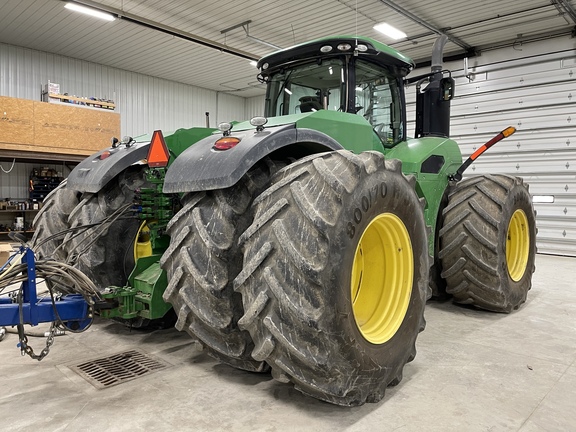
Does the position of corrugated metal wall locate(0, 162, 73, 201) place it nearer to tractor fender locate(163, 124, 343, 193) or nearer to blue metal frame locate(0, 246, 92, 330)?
blue metal frame locate(0, 246, 92, 330)

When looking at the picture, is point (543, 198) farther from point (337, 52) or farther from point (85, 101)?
point (85, 101)

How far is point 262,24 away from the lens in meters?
9.66

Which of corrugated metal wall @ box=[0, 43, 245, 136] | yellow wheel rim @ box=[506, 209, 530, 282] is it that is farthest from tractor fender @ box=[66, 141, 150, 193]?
corrugated metal wall @ box=[0, 43, 245, 136]

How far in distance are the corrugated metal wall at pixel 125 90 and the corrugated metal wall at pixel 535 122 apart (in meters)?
8.97

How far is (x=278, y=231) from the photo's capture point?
201cm

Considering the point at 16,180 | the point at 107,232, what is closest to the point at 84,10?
the point at 16,180

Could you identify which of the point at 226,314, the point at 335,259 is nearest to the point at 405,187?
the point at 335,259

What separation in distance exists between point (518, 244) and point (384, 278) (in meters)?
2.79

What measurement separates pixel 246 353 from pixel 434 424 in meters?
1.01

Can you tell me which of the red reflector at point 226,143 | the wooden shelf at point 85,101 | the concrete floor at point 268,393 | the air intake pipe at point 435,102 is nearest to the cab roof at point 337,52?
the air intake pipe at point 435,102

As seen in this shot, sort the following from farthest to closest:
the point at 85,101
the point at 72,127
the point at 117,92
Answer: the point at 117,92
the point at 85,101
the point at 72,127

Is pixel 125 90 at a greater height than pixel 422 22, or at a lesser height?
lesser

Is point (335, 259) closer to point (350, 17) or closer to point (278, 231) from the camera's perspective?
point (278, 231)

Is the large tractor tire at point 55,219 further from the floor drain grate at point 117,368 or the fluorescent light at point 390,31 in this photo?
the fluorescent light at point 390,31
